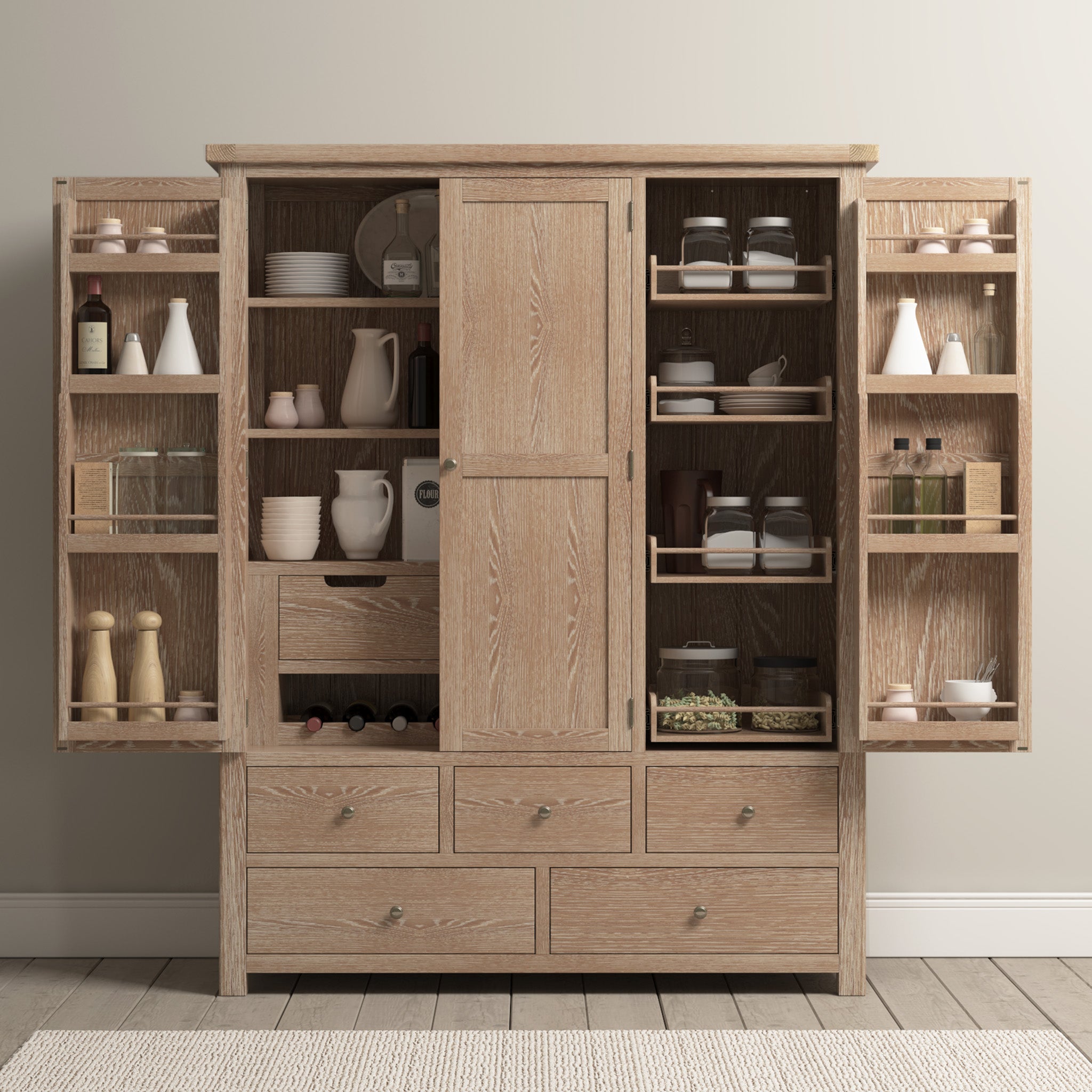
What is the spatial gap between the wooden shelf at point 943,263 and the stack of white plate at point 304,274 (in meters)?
1.31

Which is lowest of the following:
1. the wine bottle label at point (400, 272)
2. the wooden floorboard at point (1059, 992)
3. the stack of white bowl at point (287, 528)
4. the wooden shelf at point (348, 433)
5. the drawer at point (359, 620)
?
the wooden floorboard at point (1059, 992)

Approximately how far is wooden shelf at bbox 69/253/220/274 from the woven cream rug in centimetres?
176

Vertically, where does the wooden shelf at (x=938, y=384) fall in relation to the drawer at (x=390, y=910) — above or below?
above

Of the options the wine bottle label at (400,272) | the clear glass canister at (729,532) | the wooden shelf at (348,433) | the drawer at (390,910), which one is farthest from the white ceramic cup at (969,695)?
the wine bottle label at (400,272)

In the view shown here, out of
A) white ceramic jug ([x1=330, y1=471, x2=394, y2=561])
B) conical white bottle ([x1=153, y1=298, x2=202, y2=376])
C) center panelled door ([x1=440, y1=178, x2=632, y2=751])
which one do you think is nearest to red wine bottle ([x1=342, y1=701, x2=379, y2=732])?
center panelled door ([x1=440, y1=178, x2=632, y2=751])

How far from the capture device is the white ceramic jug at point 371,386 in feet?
9.61

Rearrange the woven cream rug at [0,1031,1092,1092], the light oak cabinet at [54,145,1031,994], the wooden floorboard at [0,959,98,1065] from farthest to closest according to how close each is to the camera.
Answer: the light oak cabinet at [54,145,1031,994] → the wooden floorboard at [0,959,98,1065] → the woven cream rug at [0,1031,1092,1092]

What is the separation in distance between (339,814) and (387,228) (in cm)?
151

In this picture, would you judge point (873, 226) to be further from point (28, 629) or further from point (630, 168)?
point (28, 629)

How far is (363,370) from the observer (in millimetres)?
2941

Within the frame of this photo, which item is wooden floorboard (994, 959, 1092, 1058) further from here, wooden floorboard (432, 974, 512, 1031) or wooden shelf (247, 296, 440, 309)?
wooden shelf (247, 296, 440, 309)

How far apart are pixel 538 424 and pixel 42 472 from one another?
145cm

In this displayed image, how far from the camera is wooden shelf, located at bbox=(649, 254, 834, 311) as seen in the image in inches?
109

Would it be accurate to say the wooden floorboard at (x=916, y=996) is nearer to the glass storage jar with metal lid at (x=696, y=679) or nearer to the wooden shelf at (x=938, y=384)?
the glass storage jar with metal lid at (x=696, y=679)
